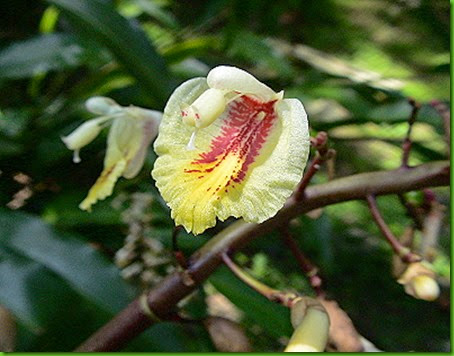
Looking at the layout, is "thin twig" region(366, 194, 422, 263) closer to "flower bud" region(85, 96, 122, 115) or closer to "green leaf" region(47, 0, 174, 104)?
"flower bud" region(85, 96, 122, 115)

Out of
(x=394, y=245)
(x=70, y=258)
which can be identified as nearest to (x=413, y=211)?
(x=394, y=245)

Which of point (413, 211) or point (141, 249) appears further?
point (141, 249)

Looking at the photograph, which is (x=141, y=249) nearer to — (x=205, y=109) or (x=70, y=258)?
(x=70, y=258)

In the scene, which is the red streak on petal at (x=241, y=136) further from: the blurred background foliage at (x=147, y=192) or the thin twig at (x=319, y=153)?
A: the blurred background foliage at (x=147, y=192)

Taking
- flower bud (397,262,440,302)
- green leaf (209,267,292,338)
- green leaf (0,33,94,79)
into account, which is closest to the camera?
flower bud (397,262,440,302)

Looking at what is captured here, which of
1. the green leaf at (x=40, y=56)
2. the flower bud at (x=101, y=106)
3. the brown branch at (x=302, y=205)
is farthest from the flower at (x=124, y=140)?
the green leaf at (x=40, y=56)

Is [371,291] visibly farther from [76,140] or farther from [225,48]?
[76,140]

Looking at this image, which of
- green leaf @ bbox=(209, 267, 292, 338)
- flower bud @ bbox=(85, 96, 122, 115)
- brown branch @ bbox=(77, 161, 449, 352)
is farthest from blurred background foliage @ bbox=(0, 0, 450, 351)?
flower bud @ bbox=(85, 96, 122, 115)
